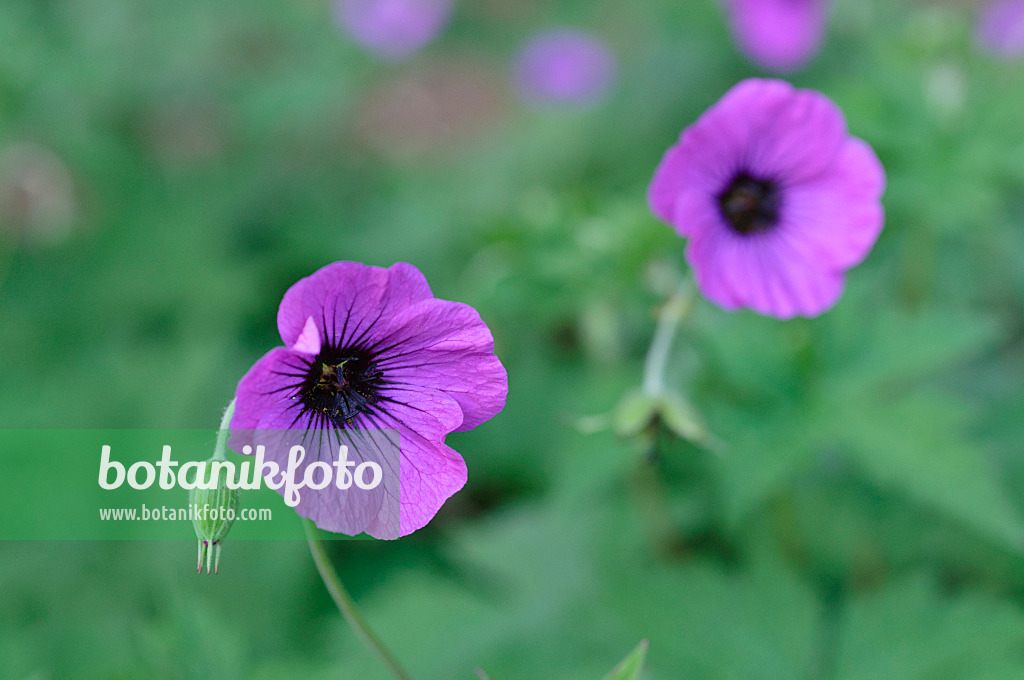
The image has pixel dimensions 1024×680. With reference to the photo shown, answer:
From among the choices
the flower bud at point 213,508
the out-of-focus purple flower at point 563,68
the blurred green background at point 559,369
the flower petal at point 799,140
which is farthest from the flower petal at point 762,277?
the out-of-focus purple flower at point 563,68

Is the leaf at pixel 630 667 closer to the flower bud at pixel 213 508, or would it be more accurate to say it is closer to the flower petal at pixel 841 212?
the flower bud at pixel 213 508

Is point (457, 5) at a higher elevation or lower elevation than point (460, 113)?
higher

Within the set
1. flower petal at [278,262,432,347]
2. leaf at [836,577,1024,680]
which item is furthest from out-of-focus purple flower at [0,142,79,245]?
leaf at [836,577,1024,680]

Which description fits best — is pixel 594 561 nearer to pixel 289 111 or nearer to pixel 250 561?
pixel 250 561

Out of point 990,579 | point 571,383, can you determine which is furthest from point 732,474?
point 571,383

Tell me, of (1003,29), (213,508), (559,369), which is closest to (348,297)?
(213,508)

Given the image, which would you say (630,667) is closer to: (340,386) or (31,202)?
(340,386)
